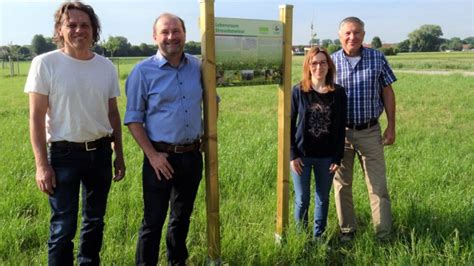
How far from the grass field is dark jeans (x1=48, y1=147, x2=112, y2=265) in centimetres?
44

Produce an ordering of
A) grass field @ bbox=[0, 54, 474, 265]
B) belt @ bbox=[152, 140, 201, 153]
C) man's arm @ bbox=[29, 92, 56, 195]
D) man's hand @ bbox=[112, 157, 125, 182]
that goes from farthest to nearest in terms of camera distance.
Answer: grass field @ bbox=[0, 54, 474, 265] < man's hand @ bbox=[112, 157, 125, 182] < belt @ bbox=[152, 140, 201, 153] < man's arm @ bbox=[29, 92, 56, 195]

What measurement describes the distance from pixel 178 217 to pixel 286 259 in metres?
0.97

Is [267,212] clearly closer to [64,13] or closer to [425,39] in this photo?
[64,13]

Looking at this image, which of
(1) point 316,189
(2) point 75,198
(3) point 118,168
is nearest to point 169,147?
(3) point 118,168

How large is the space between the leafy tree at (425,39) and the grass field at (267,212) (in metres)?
104

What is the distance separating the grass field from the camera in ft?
11.0

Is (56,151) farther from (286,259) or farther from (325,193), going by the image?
(325,193)

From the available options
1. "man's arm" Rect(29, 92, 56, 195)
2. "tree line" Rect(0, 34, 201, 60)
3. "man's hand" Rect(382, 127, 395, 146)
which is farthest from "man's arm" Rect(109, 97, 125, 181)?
"tree line" Rect(0, 34, 201, 60)

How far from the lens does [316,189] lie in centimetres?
363

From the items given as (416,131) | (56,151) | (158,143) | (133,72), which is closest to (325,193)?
(158,143)

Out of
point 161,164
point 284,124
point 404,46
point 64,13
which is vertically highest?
point 404,46

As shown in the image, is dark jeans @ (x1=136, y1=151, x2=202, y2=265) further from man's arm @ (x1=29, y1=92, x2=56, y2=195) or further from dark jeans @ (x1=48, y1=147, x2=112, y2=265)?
man's arm @ (x1=29, y1=92, x2=56, y2=195)

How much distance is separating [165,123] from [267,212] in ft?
5.83

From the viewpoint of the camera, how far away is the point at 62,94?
8.77ft
